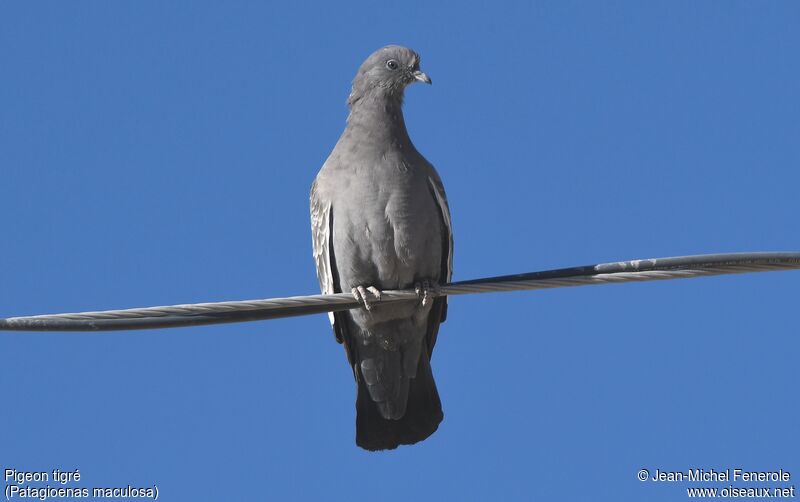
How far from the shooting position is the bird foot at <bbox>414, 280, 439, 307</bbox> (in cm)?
752

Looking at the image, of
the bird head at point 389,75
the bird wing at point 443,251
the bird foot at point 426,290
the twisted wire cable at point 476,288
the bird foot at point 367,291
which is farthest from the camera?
the bird head at point 389,75

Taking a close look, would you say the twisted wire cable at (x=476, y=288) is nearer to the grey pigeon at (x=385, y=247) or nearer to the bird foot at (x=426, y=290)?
the bird foot at (x=426, y=290)

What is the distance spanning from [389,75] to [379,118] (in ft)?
1.45

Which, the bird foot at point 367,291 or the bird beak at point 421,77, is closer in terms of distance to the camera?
the bird foot at point 367,291

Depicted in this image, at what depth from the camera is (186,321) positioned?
5.98 m

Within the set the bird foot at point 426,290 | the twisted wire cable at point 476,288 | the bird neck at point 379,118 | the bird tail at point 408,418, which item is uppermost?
the bird neck at point 379,118

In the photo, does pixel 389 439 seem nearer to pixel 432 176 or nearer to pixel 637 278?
pixel 432 176

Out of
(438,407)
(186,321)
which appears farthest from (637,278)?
(438,407)

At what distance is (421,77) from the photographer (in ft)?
29.1

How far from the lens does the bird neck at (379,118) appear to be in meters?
8.46

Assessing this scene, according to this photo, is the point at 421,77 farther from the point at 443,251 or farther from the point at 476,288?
the point at 476,288

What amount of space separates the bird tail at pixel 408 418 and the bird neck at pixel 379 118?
5.09 ft

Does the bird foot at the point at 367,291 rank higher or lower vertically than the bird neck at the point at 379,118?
lower

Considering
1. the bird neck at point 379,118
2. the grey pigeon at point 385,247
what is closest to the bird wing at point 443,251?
the grey pigeon at point 385,247
